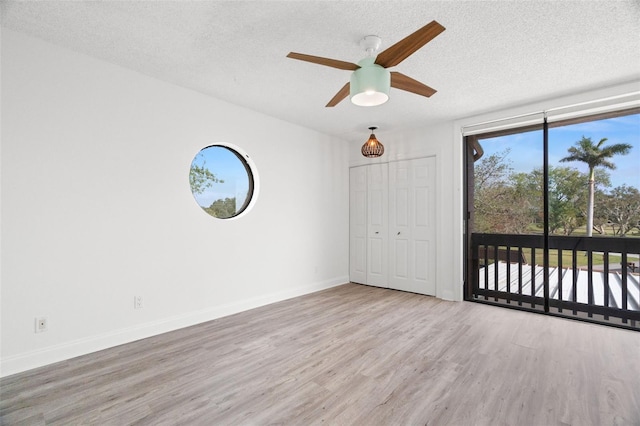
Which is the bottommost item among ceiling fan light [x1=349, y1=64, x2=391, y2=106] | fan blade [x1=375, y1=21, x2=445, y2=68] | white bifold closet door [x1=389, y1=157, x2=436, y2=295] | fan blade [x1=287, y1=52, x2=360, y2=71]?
white bifold closet door [x1=389, y1=157, x2=436, y2=295]

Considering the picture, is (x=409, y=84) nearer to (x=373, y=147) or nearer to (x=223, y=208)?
(x=373, y=147)

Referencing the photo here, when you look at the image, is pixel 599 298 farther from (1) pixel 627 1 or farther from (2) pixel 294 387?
(2) pixel 294 387

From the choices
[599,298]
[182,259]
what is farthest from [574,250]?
[182,259]

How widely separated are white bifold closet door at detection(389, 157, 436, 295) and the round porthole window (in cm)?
226

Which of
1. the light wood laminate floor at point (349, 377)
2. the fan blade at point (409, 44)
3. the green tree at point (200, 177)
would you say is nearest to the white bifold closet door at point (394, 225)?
the light wood laminate floor at point (349, 377)

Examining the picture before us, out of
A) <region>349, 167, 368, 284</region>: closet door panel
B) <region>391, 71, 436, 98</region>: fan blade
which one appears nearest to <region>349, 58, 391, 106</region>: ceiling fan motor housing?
<region>391, 71, 436, 98</region>: fan blade

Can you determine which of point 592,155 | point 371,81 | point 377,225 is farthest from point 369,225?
point 371,81

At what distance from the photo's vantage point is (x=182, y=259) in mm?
3254

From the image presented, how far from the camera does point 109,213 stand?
109 inches

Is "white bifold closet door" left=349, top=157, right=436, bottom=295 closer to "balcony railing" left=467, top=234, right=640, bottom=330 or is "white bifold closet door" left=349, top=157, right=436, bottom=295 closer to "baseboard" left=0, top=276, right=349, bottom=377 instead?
"balcony railing" left=467, top=234, right=640, bottom=330

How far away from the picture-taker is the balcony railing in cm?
330

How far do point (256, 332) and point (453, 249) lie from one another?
286 centimetres

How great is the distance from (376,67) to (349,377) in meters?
2.23

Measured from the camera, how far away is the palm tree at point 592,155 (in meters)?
3.25
